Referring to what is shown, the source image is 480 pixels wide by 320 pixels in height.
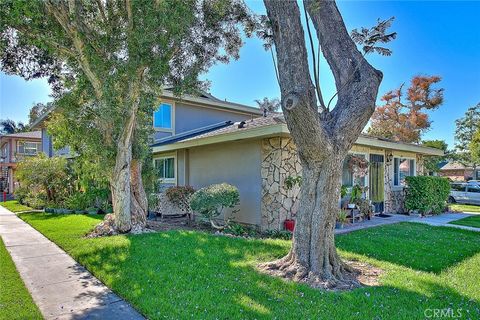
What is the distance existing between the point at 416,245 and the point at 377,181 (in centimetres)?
564

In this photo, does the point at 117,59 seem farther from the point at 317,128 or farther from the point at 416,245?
the point at 416,245

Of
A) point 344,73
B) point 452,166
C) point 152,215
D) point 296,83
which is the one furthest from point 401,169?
point 452,166

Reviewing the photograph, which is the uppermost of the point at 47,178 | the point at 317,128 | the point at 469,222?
the point at 317,128

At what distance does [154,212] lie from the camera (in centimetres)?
1328

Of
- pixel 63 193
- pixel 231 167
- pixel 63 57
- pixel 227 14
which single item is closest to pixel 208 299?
pixel 231 167

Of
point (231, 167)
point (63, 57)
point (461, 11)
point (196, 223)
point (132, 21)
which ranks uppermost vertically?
point (461, 11)

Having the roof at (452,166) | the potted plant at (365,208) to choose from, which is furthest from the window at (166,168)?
the roof at (452,166)

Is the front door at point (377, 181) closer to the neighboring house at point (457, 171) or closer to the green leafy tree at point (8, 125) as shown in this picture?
the neighboring house at point (457, 171)

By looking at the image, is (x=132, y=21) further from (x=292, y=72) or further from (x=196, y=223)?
(x=196, y=223)

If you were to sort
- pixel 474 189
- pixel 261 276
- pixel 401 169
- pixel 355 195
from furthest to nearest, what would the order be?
pixel 474 189 < pixel 401 169 < pixel 355 195 < pixel 261 276

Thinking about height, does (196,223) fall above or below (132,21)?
below

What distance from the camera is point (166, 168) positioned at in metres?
14.6

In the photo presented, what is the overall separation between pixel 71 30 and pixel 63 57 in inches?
49.1

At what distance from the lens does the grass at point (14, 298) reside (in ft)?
13.4
